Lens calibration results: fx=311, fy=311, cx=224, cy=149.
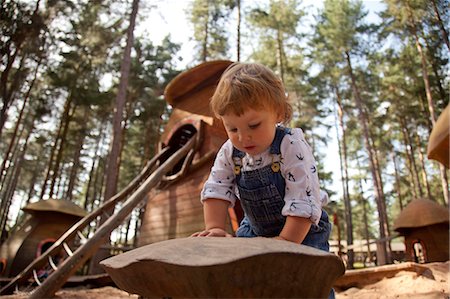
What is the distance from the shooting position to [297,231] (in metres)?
1.25

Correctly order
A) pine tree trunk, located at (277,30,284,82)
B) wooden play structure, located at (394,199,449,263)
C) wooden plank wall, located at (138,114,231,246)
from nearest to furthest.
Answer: wooden plank wall, located at (138,114,231,246) → wooden play structure, located at (394,199,449,263) → pine tree trunk, located at (277,30,284,82)

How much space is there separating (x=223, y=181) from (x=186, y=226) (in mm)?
3941

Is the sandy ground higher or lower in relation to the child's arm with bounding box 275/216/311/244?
lower

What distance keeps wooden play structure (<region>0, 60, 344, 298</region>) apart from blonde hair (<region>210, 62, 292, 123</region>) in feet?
2.15

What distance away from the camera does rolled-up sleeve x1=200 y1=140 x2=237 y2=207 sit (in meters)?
1.62

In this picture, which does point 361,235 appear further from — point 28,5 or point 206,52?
point 28,5

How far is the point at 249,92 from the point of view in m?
1.38

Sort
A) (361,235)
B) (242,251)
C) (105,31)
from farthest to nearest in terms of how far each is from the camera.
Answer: (361,235) < (105,31) < (242,251)

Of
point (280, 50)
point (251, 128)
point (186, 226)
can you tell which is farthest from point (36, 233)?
point (280, 50)

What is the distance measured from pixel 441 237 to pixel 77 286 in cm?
1082

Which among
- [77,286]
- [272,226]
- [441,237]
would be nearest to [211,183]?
Answer: [272,226]

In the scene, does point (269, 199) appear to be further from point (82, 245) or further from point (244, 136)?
point (82, 245)

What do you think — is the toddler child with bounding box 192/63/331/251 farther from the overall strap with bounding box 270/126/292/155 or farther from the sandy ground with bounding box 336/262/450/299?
the sandy ground with bounding box 336/262/450/299

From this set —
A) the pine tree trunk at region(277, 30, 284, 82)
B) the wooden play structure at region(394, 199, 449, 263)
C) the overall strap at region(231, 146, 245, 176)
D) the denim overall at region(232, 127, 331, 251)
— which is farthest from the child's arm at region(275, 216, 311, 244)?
the pine tree trunk at region(277, 30, 284, 82)
